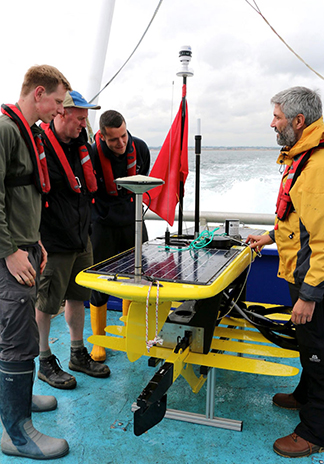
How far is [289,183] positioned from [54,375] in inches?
63.5

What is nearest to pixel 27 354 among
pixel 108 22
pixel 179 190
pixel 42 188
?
pixel 42 188

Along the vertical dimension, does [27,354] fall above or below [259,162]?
below

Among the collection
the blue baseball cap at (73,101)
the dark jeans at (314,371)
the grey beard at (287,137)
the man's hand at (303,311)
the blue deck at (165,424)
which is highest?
the blue baseball cap at (73,101)

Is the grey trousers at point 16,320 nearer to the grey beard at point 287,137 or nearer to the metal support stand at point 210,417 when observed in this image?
the metal support stand at point 210,417

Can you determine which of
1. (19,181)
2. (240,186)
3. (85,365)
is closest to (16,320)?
(19,181)

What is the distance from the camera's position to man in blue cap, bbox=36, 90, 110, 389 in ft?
7.25

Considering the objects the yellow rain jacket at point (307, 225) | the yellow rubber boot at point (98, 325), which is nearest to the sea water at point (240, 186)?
the yellow rubber boot at point (98, 325)

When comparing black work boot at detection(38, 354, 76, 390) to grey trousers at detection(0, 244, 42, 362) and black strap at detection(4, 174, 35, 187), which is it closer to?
grey trousers at detection(0, 244, 42, 362)

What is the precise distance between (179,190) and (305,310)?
44.9 inches

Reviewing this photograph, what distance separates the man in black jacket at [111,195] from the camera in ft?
8.13

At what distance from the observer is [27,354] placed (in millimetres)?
1755

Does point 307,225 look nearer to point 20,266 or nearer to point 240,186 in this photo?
point 20,266

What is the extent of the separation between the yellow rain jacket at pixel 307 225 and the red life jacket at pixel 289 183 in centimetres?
2

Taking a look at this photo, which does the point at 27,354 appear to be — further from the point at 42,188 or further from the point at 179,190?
the point at 179,190
